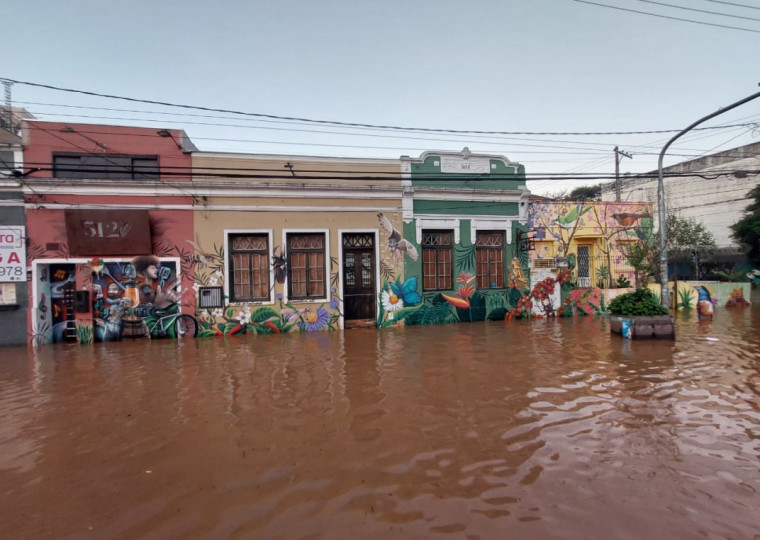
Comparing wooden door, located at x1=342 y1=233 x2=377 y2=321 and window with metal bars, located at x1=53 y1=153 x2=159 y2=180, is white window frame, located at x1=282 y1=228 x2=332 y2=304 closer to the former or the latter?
wooden door, located at x1=342 y1=233 x2=377 y2=321

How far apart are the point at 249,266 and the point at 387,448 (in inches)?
375

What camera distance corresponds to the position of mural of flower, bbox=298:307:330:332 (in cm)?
1300

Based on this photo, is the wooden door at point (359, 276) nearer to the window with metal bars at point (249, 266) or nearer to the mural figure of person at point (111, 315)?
the window with metal bars at point (249, 266)

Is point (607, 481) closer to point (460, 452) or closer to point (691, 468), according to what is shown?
point (691, 468)

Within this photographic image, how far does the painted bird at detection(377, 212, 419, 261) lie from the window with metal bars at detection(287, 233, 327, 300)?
2.03 metres

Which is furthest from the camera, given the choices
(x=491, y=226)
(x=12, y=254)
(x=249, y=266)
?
(x=491, y=226)

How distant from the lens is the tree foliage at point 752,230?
24953 mm

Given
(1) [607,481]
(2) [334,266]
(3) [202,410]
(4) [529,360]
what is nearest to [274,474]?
(3) [202,410]

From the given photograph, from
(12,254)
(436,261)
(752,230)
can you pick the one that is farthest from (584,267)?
(12,254)

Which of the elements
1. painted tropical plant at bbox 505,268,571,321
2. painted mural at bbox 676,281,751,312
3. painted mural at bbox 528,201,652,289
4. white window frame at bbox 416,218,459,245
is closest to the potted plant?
painted tropical plant at bbox 505,268,571,321

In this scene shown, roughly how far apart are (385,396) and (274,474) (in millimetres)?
2526

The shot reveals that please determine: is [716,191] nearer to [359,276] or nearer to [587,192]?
[587,192]

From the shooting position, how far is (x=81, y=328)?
38.4 feet

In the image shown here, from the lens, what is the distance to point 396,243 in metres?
13.9
